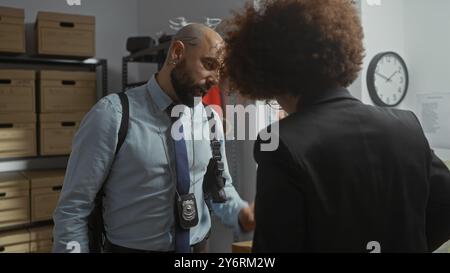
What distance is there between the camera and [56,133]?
2.00m

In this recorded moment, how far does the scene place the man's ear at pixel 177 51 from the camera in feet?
3.16

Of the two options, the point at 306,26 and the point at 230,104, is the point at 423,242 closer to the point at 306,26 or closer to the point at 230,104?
the point at 306,26

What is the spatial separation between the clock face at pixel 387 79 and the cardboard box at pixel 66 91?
1.38 metres

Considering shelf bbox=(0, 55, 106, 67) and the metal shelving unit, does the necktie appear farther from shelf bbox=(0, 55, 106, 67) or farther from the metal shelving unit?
shelf bbox=(0, 55, 106, 67)

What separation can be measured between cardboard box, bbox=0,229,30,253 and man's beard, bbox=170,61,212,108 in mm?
1347

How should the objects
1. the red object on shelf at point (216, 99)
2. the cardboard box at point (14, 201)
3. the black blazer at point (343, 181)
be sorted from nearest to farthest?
1. the black blazer at point (343, 181)
2. the red object on shelf at point (216, 99)
3. the cardboard box at point (14, 201)

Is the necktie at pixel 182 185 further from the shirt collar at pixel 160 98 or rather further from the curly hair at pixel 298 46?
the curly hair at pixel 298 46

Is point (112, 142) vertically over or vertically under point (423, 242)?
over

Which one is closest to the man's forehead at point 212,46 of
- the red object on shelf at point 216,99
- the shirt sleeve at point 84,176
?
the shirt sleeve at point 84,176

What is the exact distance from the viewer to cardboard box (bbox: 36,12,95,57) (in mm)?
1977

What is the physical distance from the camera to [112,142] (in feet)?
2.80

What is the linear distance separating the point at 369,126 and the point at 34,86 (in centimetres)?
185

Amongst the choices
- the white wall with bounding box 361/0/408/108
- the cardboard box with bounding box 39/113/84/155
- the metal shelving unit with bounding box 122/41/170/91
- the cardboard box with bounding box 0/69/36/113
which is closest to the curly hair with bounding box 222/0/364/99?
the white wall with bounding box 361/0/408/108
